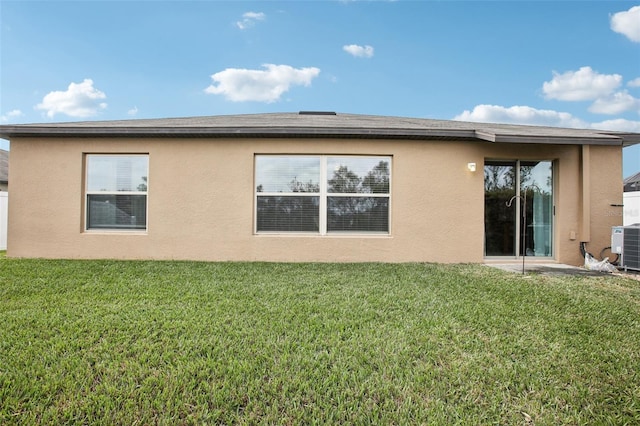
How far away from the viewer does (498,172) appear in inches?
289

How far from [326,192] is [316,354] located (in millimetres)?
4731

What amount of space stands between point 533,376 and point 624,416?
0.50 metres

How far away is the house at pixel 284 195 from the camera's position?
703 centimetres

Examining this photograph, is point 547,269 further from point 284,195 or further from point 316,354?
point 316,354

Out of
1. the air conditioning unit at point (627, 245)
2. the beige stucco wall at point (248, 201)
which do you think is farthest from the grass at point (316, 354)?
the air conditioning unit at point (627, 245)

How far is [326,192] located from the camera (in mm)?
7082

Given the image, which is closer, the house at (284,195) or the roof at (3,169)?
the house at (284,195)

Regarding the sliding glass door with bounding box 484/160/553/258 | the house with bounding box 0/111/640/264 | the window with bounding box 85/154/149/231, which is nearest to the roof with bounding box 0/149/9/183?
the house with bounding box 0/111/640/264

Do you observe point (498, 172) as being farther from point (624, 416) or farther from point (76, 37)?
point (76, 37)

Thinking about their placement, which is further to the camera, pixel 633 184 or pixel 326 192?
pixel 633 184

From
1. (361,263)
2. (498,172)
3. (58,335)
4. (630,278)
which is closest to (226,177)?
(361,263)

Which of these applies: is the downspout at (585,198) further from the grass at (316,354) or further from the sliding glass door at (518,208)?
the grass at (316,354)

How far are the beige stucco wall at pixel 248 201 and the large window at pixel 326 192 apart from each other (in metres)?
0.21

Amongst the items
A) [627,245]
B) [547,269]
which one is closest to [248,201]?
[547,269]
